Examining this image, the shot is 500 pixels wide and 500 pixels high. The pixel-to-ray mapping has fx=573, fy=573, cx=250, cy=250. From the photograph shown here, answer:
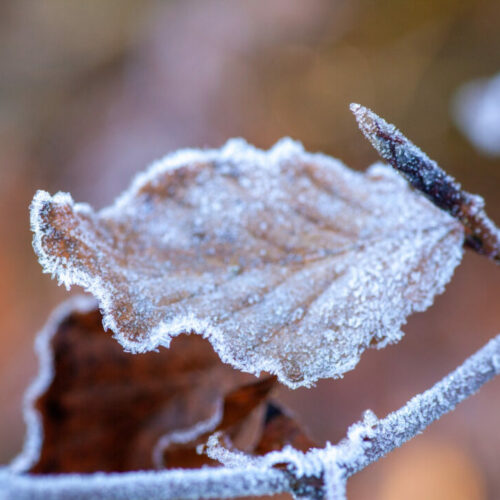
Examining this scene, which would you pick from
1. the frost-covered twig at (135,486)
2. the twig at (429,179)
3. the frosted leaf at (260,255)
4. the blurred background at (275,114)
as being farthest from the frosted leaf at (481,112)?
the frost-covered twig at (135,486)

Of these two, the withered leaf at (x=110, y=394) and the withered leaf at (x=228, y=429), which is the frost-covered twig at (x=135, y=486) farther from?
the withered leaf at (x=110, y=394)

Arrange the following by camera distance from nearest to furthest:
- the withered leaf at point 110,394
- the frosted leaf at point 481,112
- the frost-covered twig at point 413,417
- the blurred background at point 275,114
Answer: the frost-covered twig at point 413,417 → the withered leaf at point 110,394 → the blurred background at point 275,114 → the frosted leaf at point 481,112

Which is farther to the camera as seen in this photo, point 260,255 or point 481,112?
point 481,112

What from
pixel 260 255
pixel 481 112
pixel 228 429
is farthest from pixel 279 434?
pixel 481 112

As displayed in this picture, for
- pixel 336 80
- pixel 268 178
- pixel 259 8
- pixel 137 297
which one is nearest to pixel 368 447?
pixel 137 297

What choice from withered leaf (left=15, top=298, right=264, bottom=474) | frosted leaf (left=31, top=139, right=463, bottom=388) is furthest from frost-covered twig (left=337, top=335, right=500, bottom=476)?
withered leaf (left=15, top=298, right=264, bottom=474)

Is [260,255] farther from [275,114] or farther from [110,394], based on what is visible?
[275,114]
